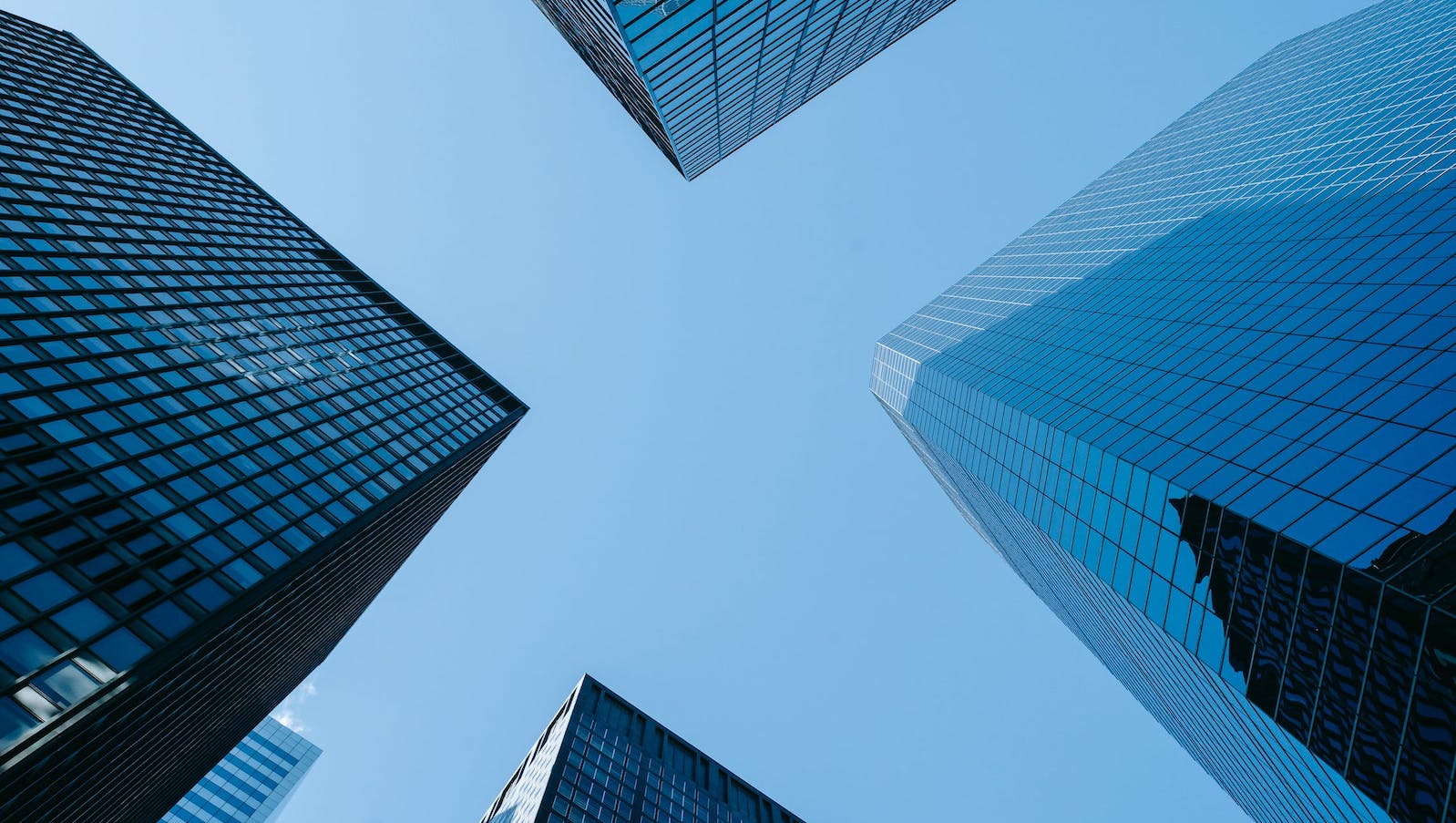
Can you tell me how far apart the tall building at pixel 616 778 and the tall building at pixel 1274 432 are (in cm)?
3699

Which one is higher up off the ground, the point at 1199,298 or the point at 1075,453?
the point at 1199,298

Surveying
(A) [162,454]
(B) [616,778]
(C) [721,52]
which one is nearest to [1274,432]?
(C) [721,52]

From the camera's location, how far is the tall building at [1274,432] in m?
20.4

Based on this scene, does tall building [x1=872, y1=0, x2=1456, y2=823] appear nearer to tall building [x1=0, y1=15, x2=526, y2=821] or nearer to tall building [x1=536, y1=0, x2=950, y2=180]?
tall building [x1=536, y1=0, x2=950, y2=180]

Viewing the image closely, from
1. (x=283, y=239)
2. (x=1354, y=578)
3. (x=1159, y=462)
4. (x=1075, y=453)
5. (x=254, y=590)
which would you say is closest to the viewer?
(x=1354, y=578)

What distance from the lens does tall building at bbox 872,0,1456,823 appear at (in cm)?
2038

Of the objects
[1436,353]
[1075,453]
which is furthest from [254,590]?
[1436,353]

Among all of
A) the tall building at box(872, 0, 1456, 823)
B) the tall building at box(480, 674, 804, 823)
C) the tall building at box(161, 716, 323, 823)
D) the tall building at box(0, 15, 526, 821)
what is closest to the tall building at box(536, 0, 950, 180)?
the tall building at box(0, 15, 526, 821)

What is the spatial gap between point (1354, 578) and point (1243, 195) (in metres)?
39.2

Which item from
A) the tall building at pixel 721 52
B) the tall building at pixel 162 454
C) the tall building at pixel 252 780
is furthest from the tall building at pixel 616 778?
the tall building at pixel 721 52

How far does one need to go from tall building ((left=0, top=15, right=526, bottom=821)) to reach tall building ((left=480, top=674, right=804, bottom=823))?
19.7 metres

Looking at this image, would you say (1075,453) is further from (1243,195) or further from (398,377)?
(398,377)

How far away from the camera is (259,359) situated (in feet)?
119

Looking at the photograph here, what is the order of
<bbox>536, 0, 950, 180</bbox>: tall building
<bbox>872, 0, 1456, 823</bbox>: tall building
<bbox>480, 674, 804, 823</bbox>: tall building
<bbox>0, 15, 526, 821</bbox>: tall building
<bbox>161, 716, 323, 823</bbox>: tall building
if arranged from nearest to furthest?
1. <bbox>0, 15, 526, 821</bbox>: tall building
2. <bbox>872, 0, 1456, 823</bbox>: tall building
3. <bbox>536, 0, 950, 180</bbox>: tall building
4. <bbox>480, 674, 804, 823</bbox>: tall building
5. <bbox>161, 716, 323, 823</bbox>: tall building
